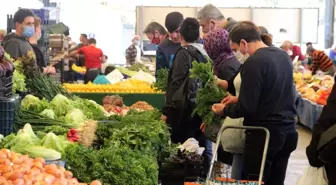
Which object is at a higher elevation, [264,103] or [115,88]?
[264,103]

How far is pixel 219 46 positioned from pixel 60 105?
58.6 inches

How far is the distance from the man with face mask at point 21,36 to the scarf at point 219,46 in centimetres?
217

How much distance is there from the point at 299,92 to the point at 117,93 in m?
5.08

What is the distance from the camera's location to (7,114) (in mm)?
4395

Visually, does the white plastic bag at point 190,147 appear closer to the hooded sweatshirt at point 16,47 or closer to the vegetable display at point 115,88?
the hooded sweatshirt at point 16,47

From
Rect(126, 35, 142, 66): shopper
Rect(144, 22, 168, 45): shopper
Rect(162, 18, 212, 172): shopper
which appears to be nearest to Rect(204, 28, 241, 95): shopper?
Rect(162, 18, 212, 172): shopper

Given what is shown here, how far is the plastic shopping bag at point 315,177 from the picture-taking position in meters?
3.63

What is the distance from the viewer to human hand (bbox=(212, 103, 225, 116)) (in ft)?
17.3

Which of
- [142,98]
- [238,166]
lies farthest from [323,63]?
[238,166]

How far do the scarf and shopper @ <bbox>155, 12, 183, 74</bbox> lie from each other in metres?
1.33

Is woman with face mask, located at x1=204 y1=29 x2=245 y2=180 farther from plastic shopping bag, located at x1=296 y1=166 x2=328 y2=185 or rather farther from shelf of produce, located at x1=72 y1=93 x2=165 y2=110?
shelf of produce, located at x1=72 y1=93 x2=165 y2=110

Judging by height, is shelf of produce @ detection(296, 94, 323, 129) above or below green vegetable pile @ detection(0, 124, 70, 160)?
below

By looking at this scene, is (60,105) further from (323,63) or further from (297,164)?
(323,63)

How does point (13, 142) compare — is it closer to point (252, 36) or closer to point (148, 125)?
point (148, 125)
